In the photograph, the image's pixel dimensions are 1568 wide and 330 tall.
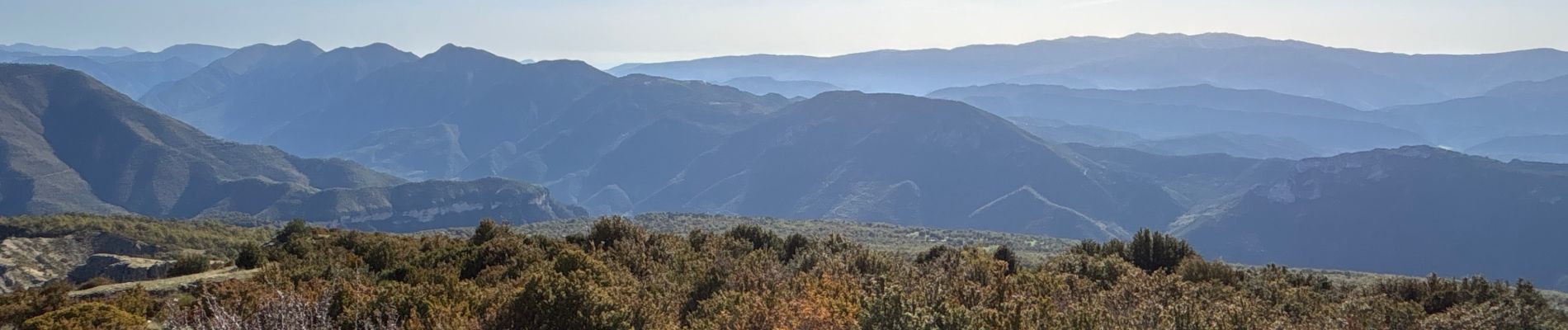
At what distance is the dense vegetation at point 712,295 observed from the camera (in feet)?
31.4

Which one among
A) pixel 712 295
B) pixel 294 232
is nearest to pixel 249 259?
pixel 294 232

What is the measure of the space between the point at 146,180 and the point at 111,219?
160 metres

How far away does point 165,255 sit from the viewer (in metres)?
34.8

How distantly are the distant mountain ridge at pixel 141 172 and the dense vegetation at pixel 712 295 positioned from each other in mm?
167523

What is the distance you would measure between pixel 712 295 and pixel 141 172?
20979 cm

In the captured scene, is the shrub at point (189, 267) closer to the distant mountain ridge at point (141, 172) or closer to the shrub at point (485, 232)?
the shrub at point (485, 232)

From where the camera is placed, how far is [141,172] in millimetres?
176250

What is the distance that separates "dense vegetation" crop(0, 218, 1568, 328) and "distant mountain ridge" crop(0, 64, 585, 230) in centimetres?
16752

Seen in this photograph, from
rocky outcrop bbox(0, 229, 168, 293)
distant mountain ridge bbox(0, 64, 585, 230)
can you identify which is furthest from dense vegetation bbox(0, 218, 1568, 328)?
distant mountain ridge bbox(0, 64, 585, 230)

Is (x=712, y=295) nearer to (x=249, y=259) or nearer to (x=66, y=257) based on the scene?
(x=249, y=259)

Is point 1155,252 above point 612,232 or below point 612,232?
below

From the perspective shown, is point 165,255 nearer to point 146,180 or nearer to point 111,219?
point 111,219

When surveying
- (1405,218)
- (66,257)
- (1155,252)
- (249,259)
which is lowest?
(1405,218)

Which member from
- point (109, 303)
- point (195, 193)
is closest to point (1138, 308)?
point (109, 303)
